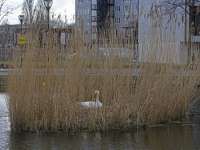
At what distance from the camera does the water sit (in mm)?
5457

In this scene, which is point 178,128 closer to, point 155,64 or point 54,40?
point 155,64

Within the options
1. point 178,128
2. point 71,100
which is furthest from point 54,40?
point 178,128

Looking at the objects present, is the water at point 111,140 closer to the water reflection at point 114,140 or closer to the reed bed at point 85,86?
the water reflection at point 114,140

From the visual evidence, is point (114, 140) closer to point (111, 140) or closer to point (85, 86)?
point (111, 140)

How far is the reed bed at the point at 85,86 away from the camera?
6.23m

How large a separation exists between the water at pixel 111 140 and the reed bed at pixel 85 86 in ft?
0.82

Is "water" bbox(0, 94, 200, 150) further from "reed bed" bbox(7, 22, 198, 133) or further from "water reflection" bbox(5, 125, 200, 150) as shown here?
"reed bed" bbox(7, 22, 198, 133)

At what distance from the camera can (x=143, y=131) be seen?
6.46m

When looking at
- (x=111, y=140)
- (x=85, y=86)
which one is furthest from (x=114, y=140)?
(x=85, y=86)

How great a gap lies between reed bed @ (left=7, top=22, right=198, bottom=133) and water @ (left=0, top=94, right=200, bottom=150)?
0.25 meters

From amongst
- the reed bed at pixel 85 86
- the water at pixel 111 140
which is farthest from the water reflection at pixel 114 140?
the reed bed at pixel 85 86

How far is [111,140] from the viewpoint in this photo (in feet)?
19.1

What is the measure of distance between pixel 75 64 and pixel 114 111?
1.15 meters

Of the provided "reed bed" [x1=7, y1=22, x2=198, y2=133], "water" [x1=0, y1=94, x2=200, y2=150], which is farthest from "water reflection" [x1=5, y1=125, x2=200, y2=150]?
"reed bed" [x1=7, y1=22, x2=198, y2=133]
